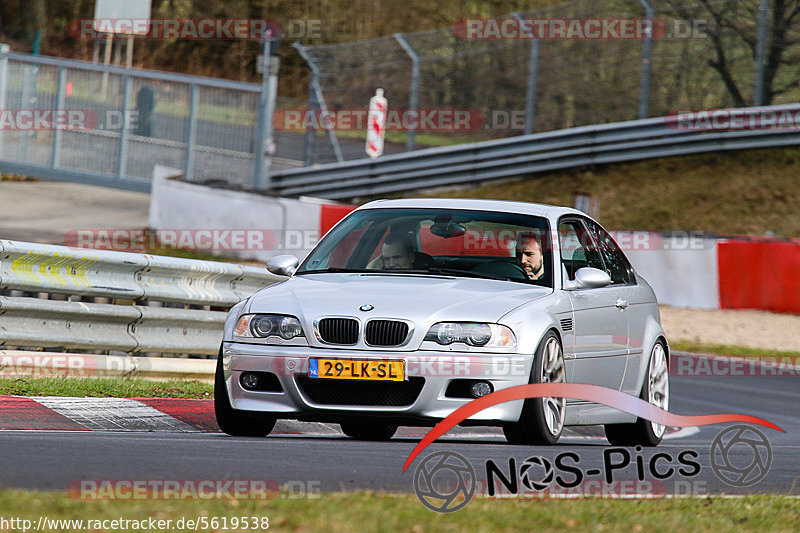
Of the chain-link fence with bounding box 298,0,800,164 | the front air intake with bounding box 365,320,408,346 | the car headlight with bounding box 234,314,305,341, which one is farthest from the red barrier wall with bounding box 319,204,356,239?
the front air intake with bounding box 365,320,408,346

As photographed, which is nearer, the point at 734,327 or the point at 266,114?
the point at 734,327

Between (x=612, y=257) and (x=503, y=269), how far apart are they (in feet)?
4.34

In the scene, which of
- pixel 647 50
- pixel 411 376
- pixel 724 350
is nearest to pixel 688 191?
pixel 647 50

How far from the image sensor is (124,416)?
848 cm

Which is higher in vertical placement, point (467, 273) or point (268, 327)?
point (467, 273)

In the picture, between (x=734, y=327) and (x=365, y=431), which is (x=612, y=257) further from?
(x=734, y=327)

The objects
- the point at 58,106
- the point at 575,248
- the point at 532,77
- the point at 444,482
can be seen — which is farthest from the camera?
the point at 532,77

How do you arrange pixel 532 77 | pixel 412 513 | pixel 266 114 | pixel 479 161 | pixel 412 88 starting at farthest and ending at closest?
pixel 479 161 < pixel 412 88 < pixel 532 77 < pixel 266 114 < pixel 412 513

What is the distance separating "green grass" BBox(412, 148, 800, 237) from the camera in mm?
23016

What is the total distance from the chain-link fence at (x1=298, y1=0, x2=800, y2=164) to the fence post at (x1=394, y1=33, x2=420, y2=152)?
1.0 inches

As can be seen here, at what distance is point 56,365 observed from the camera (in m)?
9.59

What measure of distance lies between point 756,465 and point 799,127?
51.4ft

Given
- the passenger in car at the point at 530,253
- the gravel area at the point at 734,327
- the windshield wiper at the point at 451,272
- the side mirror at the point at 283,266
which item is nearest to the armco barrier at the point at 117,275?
the side mirror at the point at 283,266

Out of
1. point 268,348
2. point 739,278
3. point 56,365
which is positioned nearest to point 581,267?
point 268,348
